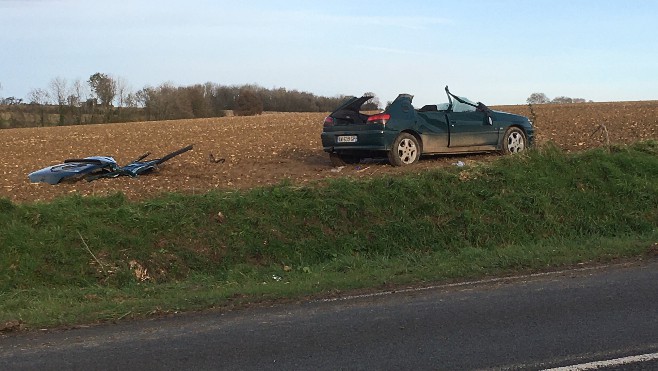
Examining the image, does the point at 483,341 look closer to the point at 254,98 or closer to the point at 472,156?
the point at 472,156

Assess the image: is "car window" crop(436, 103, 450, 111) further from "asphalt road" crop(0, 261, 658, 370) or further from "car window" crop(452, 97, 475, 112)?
"asphalt road" crop(0, 261, 658, 370)

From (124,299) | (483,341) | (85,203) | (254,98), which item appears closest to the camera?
(483,341)

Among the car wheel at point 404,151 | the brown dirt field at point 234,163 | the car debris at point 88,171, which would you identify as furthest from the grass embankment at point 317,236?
the car debris at point 88,171

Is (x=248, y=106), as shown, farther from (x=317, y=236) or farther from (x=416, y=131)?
(x=317, y=236)

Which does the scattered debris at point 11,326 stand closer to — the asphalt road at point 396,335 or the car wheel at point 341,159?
the asphalt road at point 396,335

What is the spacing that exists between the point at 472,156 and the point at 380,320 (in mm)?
9464

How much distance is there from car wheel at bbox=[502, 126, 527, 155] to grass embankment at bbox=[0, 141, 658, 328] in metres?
1.68

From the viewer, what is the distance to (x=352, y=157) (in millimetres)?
14484

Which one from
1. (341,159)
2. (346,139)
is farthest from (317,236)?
(341,159)

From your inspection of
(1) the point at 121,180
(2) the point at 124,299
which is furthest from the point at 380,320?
(1) the point at 121,180

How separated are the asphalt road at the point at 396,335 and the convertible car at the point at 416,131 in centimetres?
640

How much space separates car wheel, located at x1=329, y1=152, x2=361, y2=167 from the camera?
1437 cm

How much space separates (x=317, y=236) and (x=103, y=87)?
2445 inches

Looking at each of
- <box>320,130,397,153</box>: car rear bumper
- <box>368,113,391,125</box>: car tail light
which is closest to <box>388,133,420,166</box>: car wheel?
<box>320,130,397,153</box>: car rear bumper
